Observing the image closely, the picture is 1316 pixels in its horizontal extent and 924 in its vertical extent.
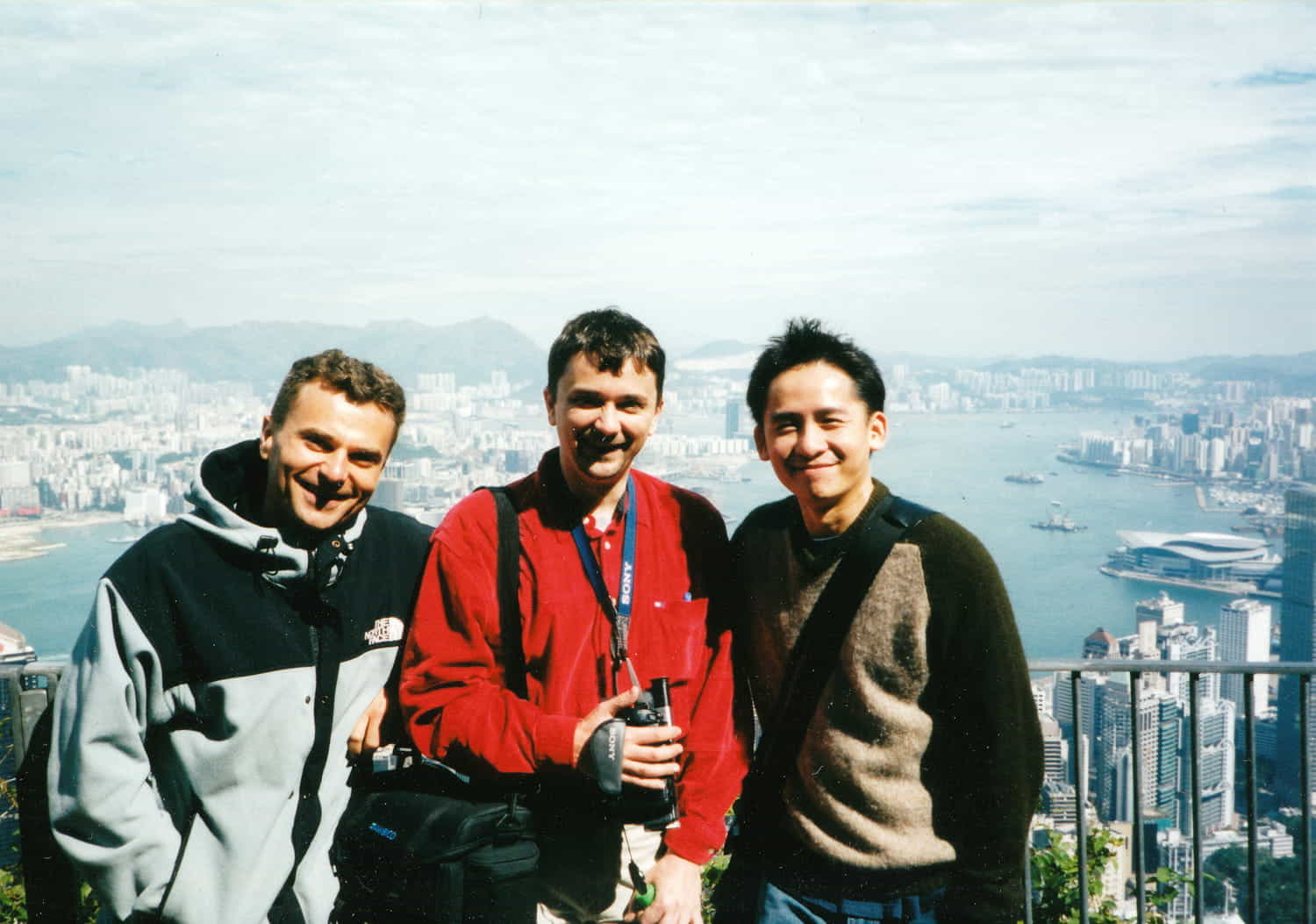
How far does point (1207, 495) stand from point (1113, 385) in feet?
12.3

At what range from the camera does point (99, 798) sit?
2176 mm

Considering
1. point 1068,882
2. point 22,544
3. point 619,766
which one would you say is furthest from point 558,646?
point 22,544

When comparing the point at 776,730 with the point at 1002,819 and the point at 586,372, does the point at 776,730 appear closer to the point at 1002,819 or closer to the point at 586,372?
the point at 1002,819

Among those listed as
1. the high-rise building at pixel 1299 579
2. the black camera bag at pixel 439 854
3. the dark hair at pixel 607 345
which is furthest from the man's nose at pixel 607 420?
the high-rise building at pixel 1299 579

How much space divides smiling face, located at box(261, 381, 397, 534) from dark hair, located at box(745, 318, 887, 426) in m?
1.11

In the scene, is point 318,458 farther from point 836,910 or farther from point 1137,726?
point 1137,726

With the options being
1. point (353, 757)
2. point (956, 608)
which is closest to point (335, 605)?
point (353, 757)

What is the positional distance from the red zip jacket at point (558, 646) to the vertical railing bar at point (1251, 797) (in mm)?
2303

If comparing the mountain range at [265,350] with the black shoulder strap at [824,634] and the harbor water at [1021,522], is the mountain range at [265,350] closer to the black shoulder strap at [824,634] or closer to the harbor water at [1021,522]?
the harbor water at [1021,522]

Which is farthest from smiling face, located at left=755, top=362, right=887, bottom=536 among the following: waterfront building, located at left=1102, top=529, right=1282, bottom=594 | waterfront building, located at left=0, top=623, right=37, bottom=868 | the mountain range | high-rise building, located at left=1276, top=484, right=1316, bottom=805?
waterfront building, located at left=1102, top=529, right=1282, bottom=594

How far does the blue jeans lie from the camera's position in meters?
2.30

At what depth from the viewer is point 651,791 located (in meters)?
2.33

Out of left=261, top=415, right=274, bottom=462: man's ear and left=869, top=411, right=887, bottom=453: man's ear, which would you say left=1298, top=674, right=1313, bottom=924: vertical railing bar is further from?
left=261, top=415, right=274, bottom=462: man's ear

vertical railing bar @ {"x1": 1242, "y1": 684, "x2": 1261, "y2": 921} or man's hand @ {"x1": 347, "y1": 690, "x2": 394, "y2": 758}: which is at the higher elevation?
man's hand @ {"x1": 347, "y1": 690, "x2": 394, "y2": 758}
